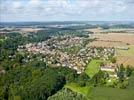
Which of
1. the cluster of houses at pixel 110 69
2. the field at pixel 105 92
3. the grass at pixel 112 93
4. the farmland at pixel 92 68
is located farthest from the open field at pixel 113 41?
the grass at pixel 112 93

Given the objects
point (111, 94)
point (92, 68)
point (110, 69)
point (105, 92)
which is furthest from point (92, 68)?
point (111, 94)

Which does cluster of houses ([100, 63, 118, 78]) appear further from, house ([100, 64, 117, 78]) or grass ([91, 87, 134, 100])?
grass ([91, 87, 134, 100])

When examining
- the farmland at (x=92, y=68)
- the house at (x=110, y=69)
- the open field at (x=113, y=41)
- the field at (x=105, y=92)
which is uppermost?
the field at (x=105, y=92)

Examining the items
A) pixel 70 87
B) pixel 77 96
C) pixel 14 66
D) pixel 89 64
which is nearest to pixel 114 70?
pixel 89 64

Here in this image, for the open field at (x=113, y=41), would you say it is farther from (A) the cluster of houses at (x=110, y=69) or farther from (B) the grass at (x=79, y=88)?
(B) the grass at (x=79, y=88)

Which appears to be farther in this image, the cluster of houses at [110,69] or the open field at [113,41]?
the open field at [113,41]

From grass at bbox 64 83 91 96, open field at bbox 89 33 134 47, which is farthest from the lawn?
open field at bbox 89 33 134 47
